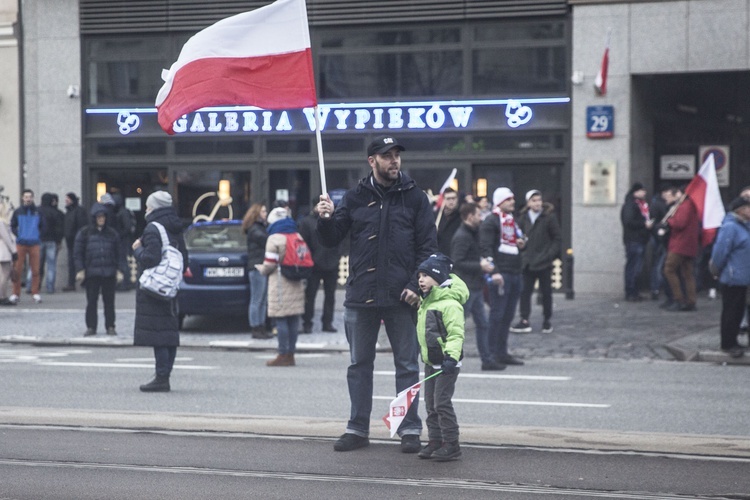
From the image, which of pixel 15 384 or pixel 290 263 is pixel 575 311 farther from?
pixel 15 384

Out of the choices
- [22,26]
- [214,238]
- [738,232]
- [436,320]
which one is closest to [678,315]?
[738,232]

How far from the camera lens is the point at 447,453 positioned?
23.7 feet

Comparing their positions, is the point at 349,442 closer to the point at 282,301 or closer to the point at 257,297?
the point at 282,301

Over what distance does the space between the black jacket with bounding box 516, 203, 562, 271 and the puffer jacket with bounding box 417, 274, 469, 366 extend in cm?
802

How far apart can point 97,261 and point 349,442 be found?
8.46 m

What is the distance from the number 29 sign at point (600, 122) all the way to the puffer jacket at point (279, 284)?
8157 mm

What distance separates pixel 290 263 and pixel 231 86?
4862 mm

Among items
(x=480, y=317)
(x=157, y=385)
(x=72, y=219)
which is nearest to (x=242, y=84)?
(x=157, y=385)

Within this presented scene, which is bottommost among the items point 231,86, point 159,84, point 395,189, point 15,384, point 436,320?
point 15,384

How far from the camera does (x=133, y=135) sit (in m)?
22.8

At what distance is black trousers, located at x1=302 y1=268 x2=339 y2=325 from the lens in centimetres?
1600

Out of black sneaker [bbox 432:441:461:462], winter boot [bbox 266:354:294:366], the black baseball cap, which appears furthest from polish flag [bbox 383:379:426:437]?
winter boot [bbox 266:354:294:366]

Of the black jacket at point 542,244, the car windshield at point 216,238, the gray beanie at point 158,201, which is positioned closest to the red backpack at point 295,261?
the gray beanie at point 158,201

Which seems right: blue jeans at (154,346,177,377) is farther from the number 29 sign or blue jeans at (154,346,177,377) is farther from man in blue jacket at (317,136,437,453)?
the number 29 sign
